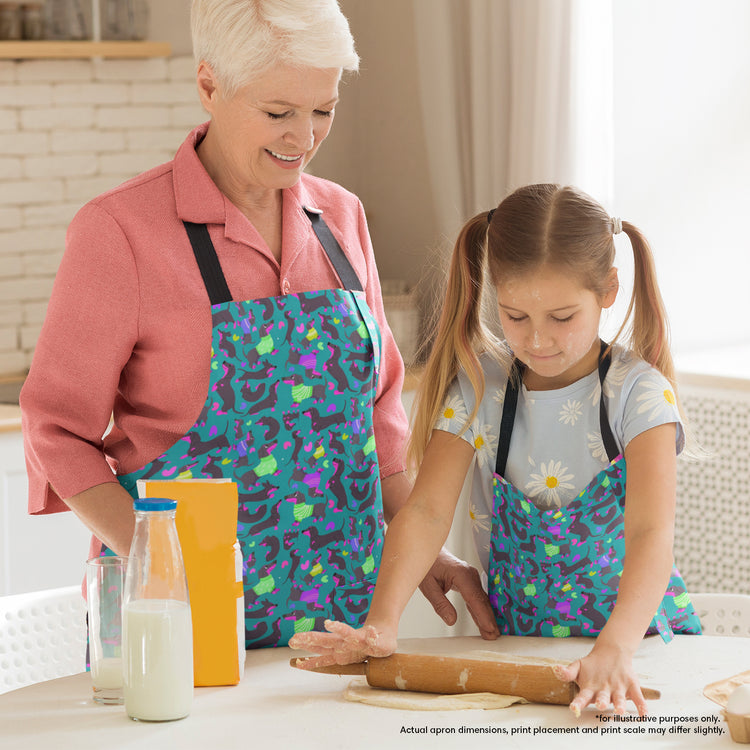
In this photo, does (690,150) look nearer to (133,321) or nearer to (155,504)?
(133,321)

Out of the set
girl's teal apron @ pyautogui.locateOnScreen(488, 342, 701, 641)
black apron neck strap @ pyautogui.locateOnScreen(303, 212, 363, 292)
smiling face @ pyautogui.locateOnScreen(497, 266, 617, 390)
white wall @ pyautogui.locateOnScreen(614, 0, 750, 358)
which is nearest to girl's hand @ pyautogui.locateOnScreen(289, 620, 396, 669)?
girl's teal apron @ pyautogui.locateOnScreen(488, 342, 701, 641)

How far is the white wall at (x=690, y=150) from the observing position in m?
2.86

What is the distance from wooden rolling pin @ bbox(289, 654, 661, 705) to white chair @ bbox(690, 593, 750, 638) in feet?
1.94

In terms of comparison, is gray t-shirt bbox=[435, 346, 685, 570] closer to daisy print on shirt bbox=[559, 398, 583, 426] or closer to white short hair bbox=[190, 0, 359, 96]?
daisy print on shirt bbox=[559, 398, 583, 426]

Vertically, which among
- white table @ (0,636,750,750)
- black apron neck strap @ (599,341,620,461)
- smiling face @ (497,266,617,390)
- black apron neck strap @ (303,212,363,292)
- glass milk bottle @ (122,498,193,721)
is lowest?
white table @ (0,636,750,750)

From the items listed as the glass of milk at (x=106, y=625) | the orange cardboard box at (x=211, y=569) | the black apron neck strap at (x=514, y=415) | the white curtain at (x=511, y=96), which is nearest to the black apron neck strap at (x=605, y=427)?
the black apron neck strap at (x=514, y=415)

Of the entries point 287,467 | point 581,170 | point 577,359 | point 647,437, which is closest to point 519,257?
point 577,359

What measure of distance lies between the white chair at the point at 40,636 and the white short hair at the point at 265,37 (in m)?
0.90

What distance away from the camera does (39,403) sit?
53.4 inches

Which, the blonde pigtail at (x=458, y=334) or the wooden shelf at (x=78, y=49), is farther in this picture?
the wooden shelf at (x=78, y=49)

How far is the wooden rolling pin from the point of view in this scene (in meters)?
1.21

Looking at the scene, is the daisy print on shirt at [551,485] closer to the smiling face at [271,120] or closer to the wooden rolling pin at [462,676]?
the wooden rolling pin at [462,676]

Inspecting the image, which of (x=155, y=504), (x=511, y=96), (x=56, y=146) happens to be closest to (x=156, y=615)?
(x=155, y=504)

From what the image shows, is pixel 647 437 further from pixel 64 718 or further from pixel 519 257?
pixel 64 718
